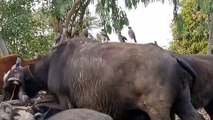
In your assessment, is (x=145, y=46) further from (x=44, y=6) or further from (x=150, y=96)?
(x=44, y=6)

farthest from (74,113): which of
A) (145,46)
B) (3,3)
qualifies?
(3,3)

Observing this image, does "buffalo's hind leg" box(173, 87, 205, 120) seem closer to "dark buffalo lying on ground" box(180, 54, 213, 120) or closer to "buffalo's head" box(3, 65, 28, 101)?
"dark buffalo lying on ground" box(180, 54, 213, 120)

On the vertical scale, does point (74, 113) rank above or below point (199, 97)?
above

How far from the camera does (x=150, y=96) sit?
19.4 feet

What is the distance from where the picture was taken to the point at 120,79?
6180mm

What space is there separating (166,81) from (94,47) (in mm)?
1262

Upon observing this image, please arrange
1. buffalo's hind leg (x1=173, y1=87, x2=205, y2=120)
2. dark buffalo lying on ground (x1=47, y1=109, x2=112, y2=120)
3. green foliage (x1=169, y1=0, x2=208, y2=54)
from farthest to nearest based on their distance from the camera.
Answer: green foliage (x1=169, y1=0, x2=208, y2=54) < buffalo's hind leg (x1=173, y1=87, x2=205, y2=120) < dark buffalo lying on ground (x1=47, y1=109, x2=112, y2=120)

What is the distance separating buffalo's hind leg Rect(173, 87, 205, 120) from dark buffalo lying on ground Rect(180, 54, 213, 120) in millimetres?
982

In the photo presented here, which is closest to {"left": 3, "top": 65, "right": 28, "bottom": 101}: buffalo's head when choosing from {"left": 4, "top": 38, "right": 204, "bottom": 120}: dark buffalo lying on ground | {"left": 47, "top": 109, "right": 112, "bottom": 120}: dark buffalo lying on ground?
{"left": 4, "top": 38, "right": 204, "bottom": 120}: dark buffalo lying on ground

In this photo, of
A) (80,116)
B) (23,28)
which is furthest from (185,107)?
(23,28)

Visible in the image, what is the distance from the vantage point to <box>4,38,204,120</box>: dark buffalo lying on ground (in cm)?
595

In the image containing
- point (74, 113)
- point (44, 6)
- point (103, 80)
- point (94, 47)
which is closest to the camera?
point (74, 113)

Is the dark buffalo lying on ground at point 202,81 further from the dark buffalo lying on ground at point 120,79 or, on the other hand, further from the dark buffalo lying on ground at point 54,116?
the dark buffalo lying on ground at point 54,116

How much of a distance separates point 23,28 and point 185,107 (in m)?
11.0
